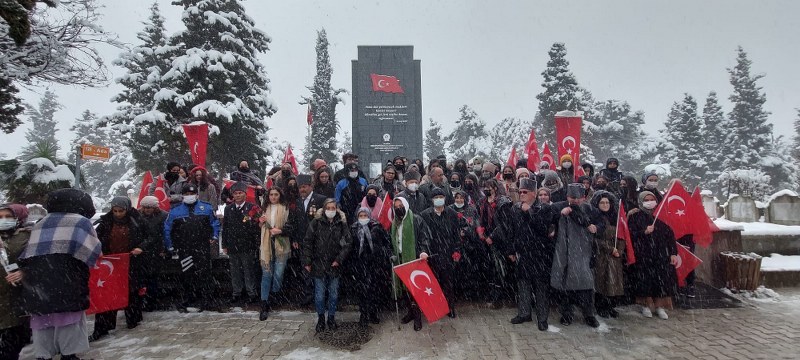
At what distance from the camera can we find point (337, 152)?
136 ft

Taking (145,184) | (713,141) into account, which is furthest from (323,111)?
(713,141)

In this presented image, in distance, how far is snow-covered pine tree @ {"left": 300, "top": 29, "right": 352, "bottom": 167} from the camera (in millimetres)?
39938

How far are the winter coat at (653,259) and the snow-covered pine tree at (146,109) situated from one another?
62.0 ft

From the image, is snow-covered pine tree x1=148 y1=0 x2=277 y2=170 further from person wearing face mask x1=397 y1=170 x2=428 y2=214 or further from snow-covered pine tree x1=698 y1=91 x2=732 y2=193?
snow-covered pine tree x1=698 y1=91 x2=732 y2=193

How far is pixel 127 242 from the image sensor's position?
18.8ft

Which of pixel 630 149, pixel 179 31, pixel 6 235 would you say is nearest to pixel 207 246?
pixel 6 235

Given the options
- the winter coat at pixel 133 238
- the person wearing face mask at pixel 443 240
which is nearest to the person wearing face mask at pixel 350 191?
the person wearing face mask at pixel 443 240

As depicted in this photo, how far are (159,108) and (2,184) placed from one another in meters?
9.33

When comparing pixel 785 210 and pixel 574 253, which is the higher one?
pixel 785 210

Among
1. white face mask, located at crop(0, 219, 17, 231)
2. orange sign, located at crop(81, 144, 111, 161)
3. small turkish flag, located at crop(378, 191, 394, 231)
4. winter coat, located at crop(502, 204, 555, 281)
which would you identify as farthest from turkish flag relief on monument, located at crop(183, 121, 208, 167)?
winter coat, located at crop(502, 204, 555, 281)

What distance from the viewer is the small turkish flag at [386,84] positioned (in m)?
25.4

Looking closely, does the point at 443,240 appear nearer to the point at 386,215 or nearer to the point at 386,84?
the point at 386,215

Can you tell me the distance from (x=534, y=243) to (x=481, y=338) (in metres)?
1.48

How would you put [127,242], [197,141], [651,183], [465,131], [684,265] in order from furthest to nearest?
1. [465,131]
2. [197,141]
3. [651,183]
4. [684,265]
5. [127,242]
